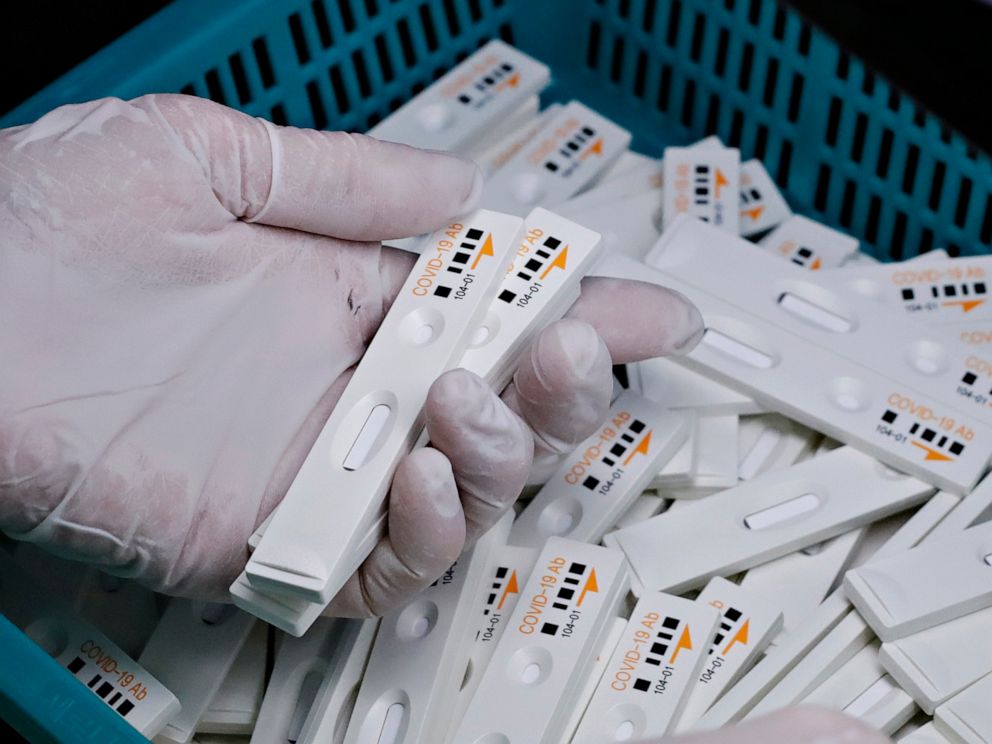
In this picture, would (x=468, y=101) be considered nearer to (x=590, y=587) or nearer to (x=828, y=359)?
(x=828, y=359)

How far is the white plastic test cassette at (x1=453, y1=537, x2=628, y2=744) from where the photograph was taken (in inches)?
44.6

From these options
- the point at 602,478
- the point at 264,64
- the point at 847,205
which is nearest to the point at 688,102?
the point at 847,205

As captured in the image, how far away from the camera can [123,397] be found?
110 cm

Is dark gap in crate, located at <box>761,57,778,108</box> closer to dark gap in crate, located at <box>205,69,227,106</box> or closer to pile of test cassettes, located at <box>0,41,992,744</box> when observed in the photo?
pile of test cassettes, located at <box>0,41,992,744</box>

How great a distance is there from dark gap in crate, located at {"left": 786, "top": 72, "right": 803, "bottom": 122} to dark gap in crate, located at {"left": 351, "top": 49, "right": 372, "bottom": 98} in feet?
1.91

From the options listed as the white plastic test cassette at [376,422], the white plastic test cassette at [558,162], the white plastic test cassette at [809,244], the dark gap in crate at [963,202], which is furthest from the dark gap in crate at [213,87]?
the dark gap in crate at [963,202]

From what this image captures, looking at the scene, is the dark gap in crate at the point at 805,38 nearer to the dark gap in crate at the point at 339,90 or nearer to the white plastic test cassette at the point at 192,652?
the dark gap in crate at the point at 339,90

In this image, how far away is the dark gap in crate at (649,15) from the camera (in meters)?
1.81

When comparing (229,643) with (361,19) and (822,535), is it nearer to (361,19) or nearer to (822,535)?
(822,535)

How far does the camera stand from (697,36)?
71.3 inches

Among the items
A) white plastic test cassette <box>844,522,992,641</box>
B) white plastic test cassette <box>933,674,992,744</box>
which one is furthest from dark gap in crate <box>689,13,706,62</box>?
white plastic test cassette <box>933,674,992,744</box>

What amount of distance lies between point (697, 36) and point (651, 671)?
1.00 m

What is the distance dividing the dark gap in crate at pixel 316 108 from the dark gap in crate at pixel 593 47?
0.45 meters

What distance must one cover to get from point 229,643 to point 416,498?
0.35 metres
